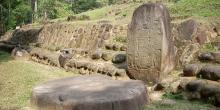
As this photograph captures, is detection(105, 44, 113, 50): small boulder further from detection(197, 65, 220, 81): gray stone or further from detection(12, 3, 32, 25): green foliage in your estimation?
detection(12, 3, 32, 25): green foliage

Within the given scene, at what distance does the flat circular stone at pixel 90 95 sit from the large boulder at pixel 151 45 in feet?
5.23

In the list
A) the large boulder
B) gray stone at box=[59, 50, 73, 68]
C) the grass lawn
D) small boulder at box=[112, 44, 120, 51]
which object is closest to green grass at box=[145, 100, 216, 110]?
the grass lawn

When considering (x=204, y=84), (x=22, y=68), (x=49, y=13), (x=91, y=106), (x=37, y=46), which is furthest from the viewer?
(x=49, y=13)

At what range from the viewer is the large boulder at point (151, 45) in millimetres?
8406

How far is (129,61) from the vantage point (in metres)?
9.10

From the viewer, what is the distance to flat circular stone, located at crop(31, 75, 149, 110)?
19.1 feet

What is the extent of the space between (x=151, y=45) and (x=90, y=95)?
10.1 feet

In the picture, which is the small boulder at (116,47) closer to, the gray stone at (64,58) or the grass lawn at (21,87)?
the gray stone at (64,58)

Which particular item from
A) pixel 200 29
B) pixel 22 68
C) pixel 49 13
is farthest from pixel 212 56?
pixel 49 13

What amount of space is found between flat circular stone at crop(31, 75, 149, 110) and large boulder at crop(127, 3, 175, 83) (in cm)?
159

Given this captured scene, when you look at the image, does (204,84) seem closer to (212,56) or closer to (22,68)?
(212,56)

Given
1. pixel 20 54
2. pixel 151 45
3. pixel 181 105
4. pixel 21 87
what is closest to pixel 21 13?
pixel 20 54

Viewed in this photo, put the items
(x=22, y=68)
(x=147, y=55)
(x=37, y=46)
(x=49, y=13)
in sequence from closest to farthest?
(x=147, y=55) → (x=22, y=68) → (x=37, y=46) → (x=49, y=13)

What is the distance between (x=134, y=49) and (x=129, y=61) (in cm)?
38
